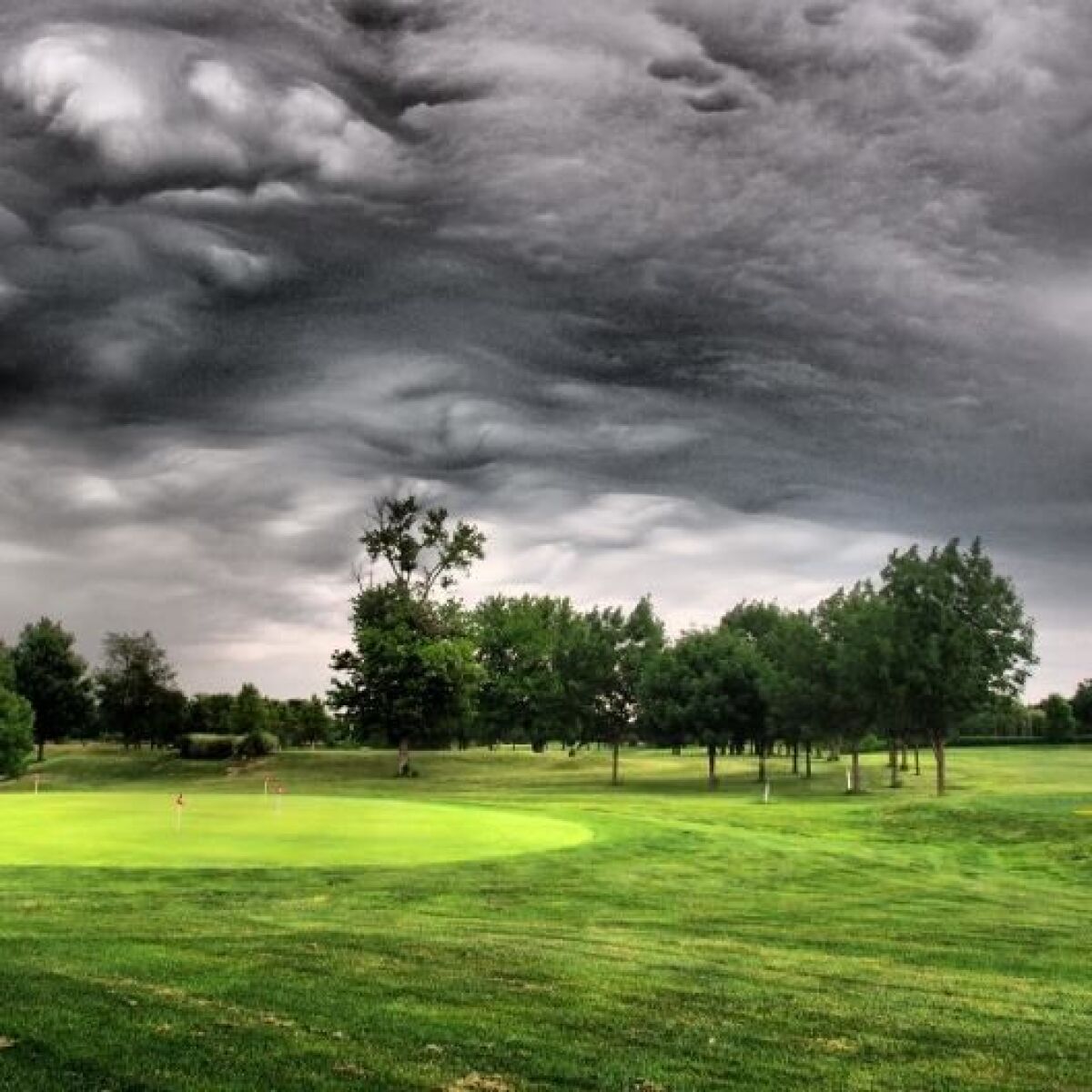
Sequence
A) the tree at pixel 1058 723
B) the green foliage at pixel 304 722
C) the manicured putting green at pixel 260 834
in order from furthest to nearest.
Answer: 1. the tree at pixel 1058 723
2. the green foliage at pixel 304 722
3. the manicured putting green at pixel 260 834

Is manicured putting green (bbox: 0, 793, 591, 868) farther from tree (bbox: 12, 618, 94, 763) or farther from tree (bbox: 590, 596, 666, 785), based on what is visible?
tree (bbox: 12, 618, 94, 763)

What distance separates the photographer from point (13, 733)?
255 ft

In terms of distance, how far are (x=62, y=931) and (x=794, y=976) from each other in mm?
9316

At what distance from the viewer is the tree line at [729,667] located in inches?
2665

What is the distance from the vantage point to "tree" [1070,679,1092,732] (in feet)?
591

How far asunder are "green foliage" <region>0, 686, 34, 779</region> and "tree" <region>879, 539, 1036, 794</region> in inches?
2189

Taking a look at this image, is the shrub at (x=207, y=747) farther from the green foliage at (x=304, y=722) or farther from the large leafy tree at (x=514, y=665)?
the green foliage at (x=304, y=722)

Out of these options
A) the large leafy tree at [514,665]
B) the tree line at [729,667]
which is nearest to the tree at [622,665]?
the tree line at [729,667]

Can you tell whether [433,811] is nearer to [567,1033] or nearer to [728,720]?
[567,1033]

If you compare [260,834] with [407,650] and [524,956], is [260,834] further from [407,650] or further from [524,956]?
[407,650]

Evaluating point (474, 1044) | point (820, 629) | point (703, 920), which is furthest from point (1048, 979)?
point (820, 629)

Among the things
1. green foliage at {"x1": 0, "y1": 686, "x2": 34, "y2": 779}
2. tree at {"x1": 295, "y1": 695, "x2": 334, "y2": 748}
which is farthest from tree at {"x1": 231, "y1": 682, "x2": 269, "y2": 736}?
green foliage at {"x1": 0, "y1": 686, "x2": 34, "y2": 779}

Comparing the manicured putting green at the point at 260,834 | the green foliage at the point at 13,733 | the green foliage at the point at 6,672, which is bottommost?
the manicured putting green at the point at 260,834

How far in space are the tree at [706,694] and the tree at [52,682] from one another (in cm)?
5197
